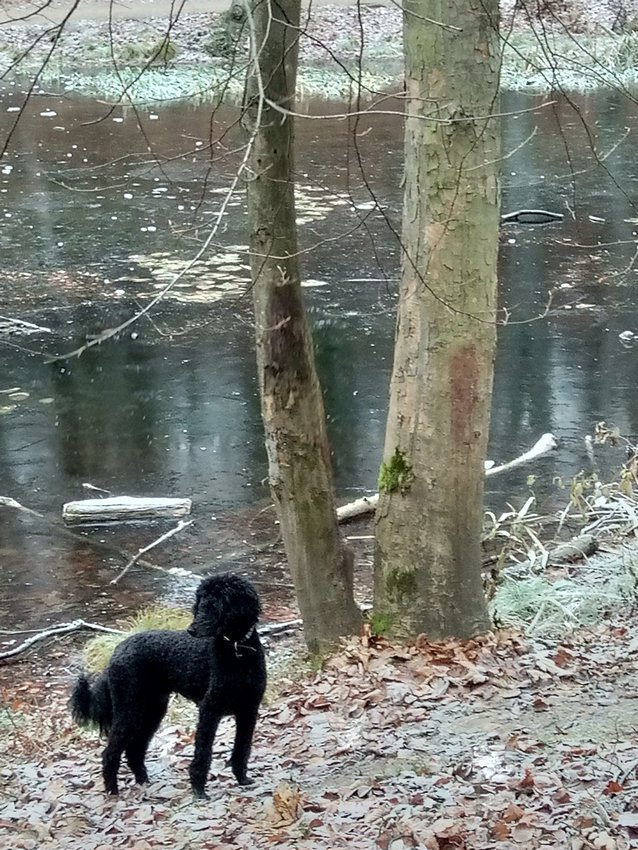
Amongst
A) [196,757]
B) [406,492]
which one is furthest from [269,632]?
[196,757]

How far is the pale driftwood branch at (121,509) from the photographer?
36.1ft

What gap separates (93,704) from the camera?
17.3 feet

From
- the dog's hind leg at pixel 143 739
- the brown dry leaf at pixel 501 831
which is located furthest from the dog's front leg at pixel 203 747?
the brown dry leaf at pixel 501 831

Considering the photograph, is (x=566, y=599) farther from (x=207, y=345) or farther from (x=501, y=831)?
(x=207, y=345)

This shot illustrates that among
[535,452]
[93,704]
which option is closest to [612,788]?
[93,704]

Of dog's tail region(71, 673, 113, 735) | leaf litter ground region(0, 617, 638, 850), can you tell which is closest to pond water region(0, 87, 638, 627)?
dog's tail region(71, 673, 113, 735)

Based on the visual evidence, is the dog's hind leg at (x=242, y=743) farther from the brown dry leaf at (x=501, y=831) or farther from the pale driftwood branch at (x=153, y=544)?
the pale driftwood branch at (x=153, y=544)

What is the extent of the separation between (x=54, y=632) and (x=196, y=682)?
4.32m

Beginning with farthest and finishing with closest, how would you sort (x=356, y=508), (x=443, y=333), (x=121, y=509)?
(x=121, y=509) → (x=356, y=508) → (x=443, y=333)

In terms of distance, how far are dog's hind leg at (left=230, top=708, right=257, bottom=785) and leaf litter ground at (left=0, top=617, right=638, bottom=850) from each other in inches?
3.7

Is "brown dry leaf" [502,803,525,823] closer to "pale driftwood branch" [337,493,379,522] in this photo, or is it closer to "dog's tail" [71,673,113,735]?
"dog's tail" [71,673,113,735]

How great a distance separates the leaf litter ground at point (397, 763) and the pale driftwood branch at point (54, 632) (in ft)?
4.32

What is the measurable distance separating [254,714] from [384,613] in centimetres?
209

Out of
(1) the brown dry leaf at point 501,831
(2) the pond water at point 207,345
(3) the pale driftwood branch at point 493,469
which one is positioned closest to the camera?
(1) the brown dry leaf at point 501,831
